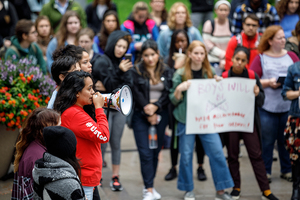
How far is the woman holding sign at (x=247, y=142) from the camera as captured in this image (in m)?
5.18

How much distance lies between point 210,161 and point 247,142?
573mm

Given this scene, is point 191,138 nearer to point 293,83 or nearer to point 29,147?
point 293,83

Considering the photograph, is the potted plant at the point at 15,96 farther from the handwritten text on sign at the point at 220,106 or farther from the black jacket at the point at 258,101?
the black jacket at the point at 258,101

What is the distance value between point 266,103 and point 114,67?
2.26m

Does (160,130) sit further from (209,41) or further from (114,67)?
(209,41)

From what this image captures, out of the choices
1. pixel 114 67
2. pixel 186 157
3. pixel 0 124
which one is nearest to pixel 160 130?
pixel 186 157

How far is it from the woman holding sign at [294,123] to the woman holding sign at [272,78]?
324mm

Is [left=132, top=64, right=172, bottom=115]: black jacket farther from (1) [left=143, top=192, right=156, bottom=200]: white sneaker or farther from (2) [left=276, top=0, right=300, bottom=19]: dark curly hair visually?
(2) [left=276, top=0, right=300, bottom=19]: dark curly hair

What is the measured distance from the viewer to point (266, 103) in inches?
225

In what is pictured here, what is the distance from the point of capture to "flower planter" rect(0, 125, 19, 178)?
5051 millimetres

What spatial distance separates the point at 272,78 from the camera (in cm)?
560

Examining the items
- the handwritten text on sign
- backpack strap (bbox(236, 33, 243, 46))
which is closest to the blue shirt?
backpack strap (bbox(236, 33, 243, 46))

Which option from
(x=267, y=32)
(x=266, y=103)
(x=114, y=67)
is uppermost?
(x=267, y=32)

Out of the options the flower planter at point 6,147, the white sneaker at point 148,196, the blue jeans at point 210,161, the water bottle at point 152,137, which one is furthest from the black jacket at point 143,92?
the flower planter at point 6,147
